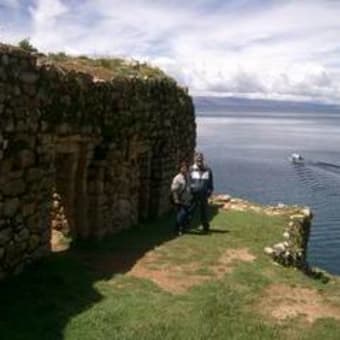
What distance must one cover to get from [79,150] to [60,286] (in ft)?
16.4

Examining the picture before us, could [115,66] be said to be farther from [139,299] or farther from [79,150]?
[139,299]

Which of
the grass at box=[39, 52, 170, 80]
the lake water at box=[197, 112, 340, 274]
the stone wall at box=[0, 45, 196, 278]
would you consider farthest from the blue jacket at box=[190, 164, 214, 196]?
the lake water at box=[197, 112, 340, 274]

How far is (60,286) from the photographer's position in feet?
45.3

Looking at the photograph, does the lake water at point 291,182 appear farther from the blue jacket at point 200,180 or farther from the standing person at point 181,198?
the standing person at point 181,198

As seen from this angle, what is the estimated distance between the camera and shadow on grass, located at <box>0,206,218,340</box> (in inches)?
458

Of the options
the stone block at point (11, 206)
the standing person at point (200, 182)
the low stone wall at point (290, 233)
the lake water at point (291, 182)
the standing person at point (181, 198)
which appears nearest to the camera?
the stone block at point (11, 206)

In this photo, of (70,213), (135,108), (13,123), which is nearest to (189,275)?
(70,213)

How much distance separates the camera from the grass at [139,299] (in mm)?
11938

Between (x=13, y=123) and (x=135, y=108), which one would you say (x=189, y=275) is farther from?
(x=135, y=108)

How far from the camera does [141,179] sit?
2308 cm

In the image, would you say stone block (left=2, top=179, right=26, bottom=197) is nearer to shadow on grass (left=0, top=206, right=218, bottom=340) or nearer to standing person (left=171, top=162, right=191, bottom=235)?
shadow on grass (left=0, top=206, right=218, bottom=340)

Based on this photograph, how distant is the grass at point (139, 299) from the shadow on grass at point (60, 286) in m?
0.02

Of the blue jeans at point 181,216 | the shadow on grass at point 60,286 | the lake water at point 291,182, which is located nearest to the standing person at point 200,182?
the blue jeans at point 181,216

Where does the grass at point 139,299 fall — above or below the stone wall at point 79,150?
below
